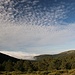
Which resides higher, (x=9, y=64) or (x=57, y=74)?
(x=9, y=64)

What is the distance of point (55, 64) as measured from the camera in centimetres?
15738

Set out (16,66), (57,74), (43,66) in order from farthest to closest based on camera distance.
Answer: (43,66)
(16,66)
(57,74)

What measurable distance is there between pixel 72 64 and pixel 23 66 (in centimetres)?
4056

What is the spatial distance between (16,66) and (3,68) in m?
11.8

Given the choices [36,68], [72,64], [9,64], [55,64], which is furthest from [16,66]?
[72,64]

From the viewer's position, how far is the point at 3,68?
147625mm

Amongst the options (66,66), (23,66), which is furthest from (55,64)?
(23,66)

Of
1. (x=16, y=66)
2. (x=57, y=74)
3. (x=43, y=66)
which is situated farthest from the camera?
(x=43, y=66)

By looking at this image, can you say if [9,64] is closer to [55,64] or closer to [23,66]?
[23,66]

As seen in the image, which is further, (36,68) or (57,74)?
(36,68)

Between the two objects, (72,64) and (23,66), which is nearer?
(23,66)

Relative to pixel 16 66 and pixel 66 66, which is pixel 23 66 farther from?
pixel 66 66

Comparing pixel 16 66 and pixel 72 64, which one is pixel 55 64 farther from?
pixel 16 66

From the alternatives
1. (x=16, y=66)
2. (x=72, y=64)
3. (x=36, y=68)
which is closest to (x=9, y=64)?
(x=16, y=66)
